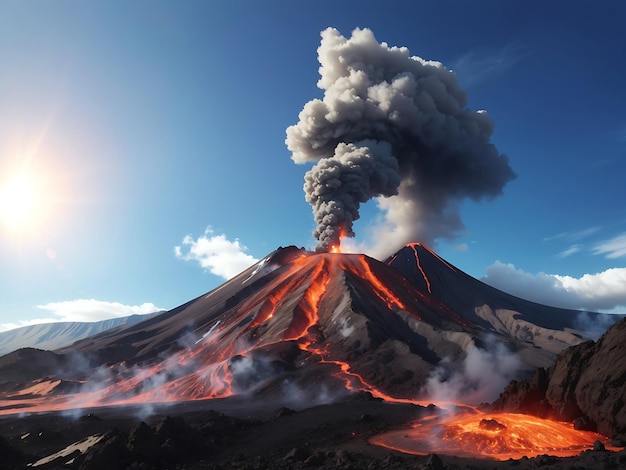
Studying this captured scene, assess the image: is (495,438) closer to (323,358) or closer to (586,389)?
(586,389)

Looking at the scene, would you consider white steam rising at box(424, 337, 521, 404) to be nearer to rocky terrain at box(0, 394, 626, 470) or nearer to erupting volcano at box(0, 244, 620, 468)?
erupting volcano at box(0, 244, 620, 468)

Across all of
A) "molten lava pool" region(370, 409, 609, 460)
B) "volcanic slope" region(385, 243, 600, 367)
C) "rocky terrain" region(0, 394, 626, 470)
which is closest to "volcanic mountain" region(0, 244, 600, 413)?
"volcanic slope" region(385, 243, 600, 367)

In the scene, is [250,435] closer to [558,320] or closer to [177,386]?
[177,386]

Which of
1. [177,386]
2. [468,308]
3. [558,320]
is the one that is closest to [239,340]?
[177,386]

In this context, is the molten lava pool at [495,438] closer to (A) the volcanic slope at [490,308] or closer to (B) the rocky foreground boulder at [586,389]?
(B) the rocky foreground boulder at [586,389]

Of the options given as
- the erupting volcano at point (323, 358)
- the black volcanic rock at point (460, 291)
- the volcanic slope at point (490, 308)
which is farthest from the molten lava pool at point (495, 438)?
the black volcanic rock at point (460, 291)

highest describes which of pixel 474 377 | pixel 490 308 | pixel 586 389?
pixel 490 308

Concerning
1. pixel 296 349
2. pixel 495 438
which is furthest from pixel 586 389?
pixel 296 349
